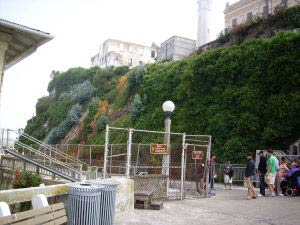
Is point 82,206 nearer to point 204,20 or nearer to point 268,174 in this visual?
point 268,174

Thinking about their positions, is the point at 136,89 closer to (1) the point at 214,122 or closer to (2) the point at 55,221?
(1) the point at 214,122

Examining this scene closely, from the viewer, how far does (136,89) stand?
36.5 meters

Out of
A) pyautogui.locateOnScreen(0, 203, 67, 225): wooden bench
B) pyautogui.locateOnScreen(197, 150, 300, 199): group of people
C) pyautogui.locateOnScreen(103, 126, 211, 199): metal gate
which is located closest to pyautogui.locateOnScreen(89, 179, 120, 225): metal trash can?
pyautogui.locateOnScreen(0, 203, 67, 225): wooden bench

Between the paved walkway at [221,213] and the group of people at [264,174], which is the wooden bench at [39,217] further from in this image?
the group of people at [264,174]

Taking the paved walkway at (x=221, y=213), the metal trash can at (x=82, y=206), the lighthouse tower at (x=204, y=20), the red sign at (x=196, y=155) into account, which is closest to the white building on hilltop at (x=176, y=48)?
the lighthouse tower at (x=204, y=20)

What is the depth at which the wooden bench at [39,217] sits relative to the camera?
4.25 meters

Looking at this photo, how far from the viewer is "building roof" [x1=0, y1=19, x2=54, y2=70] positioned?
1102cm

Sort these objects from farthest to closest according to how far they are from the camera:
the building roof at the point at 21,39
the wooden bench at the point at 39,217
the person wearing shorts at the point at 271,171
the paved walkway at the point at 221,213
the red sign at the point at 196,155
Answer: the person wearing shorts at the point at 271,171
the red sign at the point at 196,155
the building roof at the point at 21,39
the paved walkway at the point at 221,213
the wooden bench at the point at 39,217

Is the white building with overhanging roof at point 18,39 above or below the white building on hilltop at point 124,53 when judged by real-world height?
below

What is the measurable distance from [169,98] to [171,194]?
1722 centimetres

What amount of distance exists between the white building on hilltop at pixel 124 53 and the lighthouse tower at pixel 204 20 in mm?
23494

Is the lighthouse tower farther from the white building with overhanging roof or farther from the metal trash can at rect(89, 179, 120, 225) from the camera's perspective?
the metal trash can at rect(89, 179, 120, 225)

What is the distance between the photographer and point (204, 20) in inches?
2344

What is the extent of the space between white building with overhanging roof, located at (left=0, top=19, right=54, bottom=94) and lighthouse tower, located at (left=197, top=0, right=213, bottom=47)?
158 feet
